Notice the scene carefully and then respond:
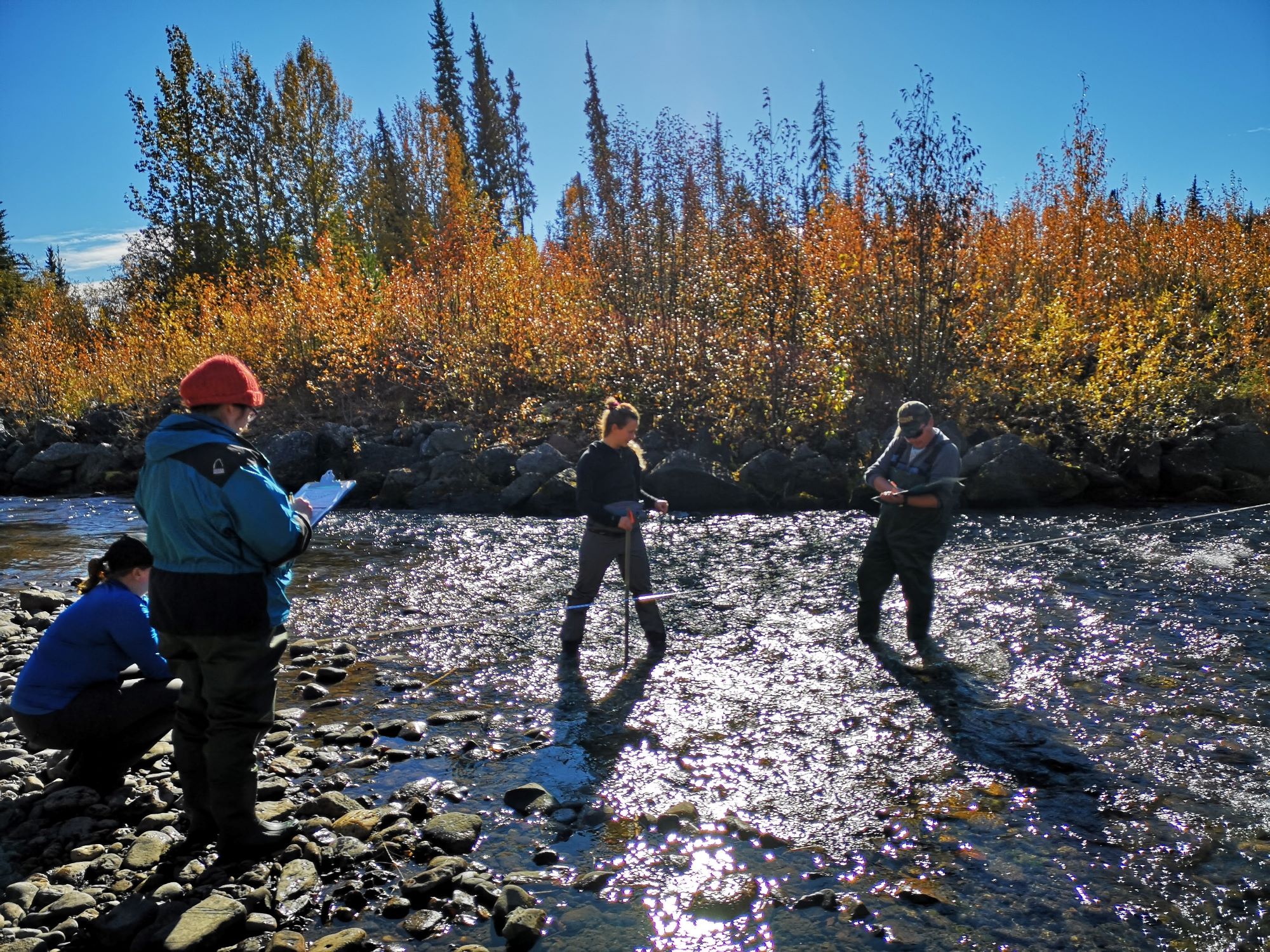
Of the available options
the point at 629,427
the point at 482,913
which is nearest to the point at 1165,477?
the point at 629,427

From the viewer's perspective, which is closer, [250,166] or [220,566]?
[220,566]

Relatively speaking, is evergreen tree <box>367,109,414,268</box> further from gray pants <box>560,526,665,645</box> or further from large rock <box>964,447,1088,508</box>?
gray pants <box>560,526,665,645</box>

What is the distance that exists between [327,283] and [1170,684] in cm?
2003

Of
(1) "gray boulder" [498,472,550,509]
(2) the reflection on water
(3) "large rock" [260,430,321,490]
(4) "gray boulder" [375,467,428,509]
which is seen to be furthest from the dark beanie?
(3) "large rock" [260,430,321,490]

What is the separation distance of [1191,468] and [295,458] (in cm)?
1618

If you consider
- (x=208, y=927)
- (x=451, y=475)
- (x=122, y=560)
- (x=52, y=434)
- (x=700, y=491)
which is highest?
(x=52, y=434)

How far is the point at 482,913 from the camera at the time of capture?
3.91m

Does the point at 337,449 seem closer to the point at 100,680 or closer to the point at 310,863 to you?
the point at 100,680

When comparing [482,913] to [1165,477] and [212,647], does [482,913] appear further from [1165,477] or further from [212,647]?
[1165,477]

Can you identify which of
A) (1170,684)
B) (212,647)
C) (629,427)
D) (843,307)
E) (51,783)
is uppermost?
(843,307)

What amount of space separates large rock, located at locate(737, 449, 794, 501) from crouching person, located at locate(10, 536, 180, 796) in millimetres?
11105

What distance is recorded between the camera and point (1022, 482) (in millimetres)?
13586

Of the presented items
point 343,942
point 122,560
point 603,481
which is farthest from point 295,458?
point 343,942

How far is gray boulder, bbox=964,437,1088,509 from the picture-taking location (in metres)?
13.6
